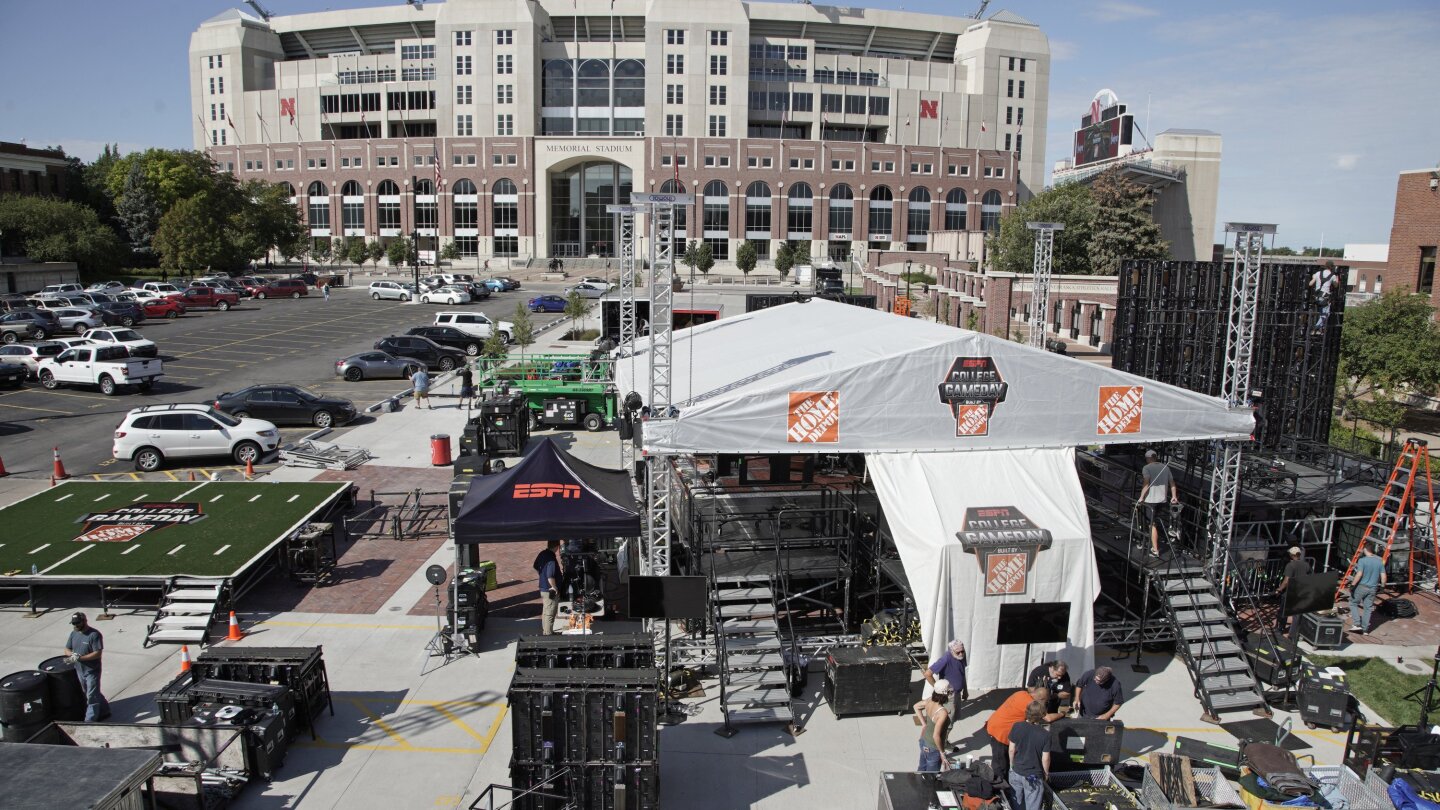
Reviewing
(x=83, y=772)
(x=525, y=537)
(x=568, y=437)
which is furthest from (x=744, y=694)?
(x=568, y=437)

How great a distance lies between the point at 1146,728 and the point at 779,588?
5.32 metres

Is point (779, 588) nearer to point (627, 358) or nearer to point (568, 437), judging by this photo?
point (627, 358)

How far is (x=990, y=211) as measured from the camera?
10488cm

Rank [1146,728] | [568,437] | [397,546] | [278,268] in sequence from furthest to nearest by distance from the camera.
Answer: [278,268], [568,437], [397,546], [1146,728]

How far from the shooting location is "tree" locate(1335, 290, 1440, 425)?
29.4 metres

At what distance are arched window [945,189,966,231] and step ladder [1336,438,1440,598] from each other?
90382 mm

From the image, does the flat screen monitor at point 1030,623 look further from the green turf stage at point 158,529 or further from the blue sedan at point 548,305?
the blue sedan at point 548,305

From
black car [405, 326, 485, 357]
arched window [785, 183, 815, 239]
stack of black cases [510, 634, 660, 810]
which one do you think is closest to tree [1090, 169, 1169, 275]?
black car [405, 326, 485, 357]

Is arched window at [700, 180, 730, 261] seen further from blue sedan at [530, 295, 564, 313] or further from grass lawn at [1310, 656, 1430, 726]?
grass lawn at [1310, 656, 1430, 726]

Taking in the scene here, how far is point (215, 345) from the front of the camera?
43.8 m

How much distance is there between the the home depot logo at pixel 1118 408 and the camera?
1332 cm

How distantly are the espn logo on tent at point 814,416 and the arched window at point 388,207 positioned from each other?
99.0 metres

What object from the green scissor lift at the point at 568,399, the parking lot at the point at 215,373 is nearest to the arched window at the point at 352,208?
the parking lot at the point at 215,373

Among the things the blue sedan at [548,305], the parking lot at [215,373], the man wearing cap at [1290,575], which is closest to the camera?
the man wearing cap at [1290,575]
